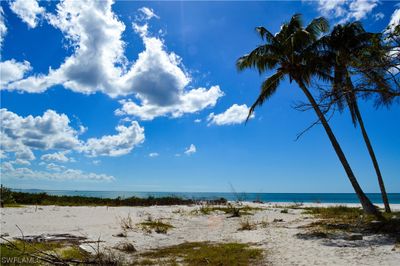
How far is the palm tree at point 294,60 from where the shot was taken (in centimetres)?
1541

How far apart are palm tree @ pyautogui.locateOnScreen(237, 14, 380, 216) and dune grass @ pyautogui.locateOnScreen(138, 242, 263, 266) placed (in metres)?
7.60

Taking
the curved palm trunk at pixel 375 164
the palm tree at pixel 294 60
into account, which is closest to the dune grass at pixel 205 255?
the palm tree at pixel 294 60

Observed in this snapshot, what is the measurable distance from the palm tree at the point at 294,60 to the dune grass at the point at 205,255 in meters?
7.60

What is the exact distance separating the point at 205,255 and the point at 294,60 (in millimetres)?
10608

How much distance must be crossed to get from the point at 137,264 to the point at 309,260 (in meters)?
3.91

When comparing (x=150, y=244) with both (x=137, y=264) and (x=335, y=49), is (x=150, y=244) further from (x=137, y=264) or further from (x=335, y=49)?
(x=335, y=49)

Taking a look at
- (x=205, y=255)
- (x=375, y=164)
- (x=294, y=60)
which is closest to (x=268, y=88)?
(x=294, y=60)

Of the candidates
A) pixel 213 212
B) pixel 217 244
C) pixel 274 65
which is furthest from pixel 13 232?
pixel 213 212

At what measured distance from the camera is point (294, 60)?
1600cm

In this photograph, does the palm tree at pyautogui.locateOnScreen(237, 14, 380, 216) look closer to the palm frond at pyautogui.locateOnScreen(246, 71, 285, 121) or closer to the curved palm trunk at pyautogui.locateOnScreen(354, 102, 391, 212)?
the palm frond at pyautogui.locateOnScreen(246, 71, 285, 121)

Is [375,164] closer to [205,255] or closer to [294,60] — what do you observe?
[294,60]

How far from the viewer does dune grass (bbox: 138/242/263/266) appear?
7998 mm

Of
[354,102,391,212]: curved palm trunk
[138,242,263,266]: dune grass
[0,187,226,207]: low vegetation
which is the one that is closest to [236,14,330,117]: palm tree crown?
[354,102,391,212]: curved palm trunk

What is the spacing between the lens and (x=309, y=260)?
7875 mm
